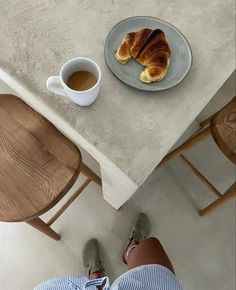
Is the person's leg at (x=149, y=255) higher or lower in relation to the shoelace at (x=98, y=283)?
lower

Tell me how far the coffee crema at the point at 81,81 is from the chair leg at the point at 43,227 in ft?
1.61

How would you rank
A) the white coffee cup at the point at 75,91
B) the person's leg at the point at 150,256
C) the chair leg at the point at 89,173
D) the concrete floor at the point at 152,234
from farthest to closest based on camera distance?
the concrete floor at the point at 152,234, the chair leg at the point at 89,173, the person's leg at the point at 150,256, the white coffee cup at the point at 75,91

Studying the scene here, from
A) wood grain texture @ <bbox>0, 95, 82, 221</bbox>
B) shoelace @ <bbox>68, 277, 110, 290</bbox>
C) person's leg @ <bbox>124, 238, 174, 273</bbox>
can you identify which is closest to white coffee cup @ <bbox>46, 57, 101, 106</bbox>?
wood grain texture @ <bbox>0, 95, 82, 221</bbox>

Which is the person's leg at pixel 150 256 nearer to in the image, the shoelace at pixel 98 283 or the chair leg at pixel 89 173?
the shoelace at pixel 98 283

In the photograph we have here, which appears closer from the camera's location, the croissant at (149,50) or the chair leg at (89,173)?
the croissant at (149,50)

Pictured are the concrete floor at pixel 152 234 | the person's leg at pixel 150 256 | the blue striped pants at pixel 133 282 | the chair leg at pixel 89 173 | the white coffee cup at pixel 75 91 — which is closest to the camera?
the white coffee cup at pixel 75 91

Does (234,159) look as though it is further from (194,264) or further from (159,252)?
(194,264)

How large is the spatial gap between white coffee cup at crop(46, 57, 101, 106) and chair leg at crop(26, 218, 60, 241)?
1.58 feet

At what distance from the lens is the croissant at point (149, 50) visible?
2.30 ft

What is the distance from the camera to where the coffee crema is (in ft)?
2.18

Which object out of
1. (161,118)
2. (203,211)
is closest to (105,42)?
(161,118)

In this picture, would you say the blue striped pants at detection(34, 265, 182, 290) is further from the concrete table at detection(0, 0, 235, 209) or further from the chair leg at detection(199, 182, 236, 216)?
the chair leg at detection(199, 182, 236, 216)

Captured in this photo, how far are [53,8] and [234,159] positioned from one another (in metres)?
0.69

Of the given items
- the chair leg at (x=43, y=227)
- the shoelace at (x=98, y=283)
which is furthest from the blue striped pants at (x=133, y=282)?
the chair leg at (x=43, y=227)
